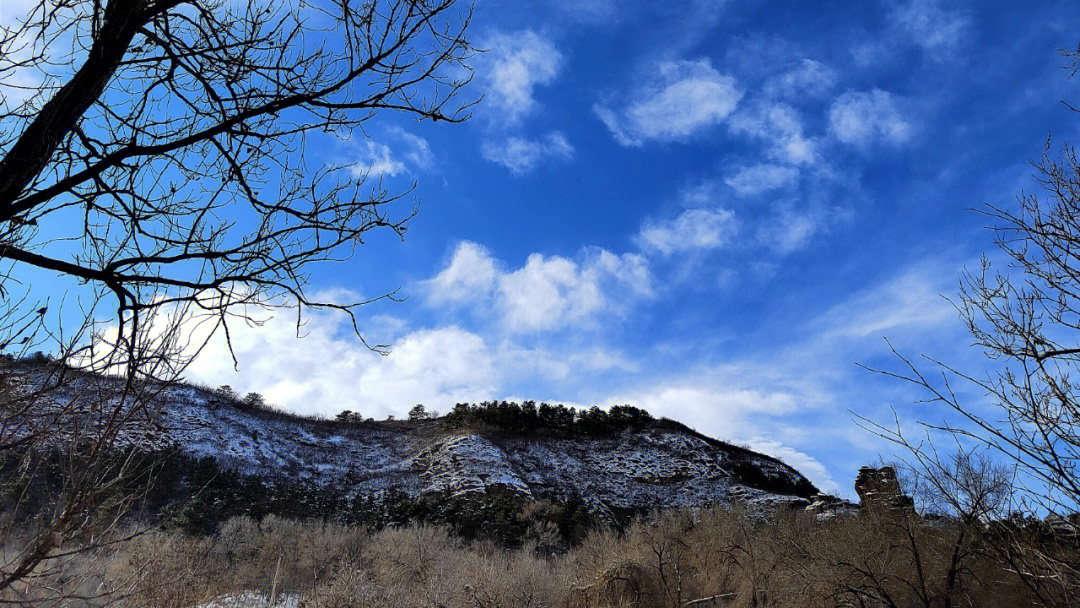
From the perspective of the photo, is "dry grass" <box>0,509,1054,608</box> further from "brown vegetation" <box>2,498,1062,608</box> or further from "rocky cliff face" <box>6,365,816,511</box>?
"rocky cliff face" <box>6,365,816,511</box>

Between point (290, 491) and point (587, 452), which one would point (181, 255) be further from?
point (587, 452)

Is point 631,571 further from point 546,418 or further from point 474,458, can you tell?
point 546,418

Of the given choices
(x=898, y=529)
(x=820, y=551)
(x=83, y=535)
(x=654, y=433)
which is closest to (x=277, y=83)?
(x=83, y=535)

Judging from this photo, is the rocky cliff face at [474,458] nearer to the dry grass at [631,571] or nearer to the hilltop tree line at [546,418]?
the hilltop tree line at [546,418]

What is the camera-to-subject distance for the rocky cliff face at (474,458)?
25078 mm

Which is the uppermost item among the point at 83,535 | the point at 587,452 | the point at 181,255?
the point at 587,452

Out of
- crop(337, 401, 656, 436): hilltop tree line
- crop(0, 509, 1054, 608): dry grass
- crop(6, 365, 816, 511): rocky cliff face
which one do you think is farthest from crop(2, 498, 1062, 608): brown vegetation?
crop(337, 401, 656, 436): hilltop tree line

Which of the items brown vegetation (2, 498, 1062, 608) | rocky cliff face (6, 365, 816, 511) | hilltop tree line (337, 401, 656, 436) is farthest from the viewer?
hilltop tree line (337, 401, 656, 436)

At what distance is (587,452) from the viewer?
31.4m

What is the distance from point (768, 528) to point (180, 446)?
78.7 feet

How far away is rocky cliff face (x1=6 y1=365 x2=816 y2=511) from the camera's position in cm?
2508

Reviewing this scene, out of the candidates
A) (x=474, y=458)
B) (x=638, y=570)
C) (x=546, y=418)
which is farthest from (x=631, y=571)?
(x=546, y=418)

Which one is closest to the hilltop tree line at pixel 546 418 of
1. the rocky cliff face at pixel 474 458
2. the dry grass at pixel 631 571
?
the rocky cliff face at pixel 474 458

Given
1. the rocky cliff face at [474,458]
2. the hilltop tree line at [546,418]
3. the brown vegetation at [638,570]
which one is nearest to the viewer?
the brown vegetation at [638,570]
